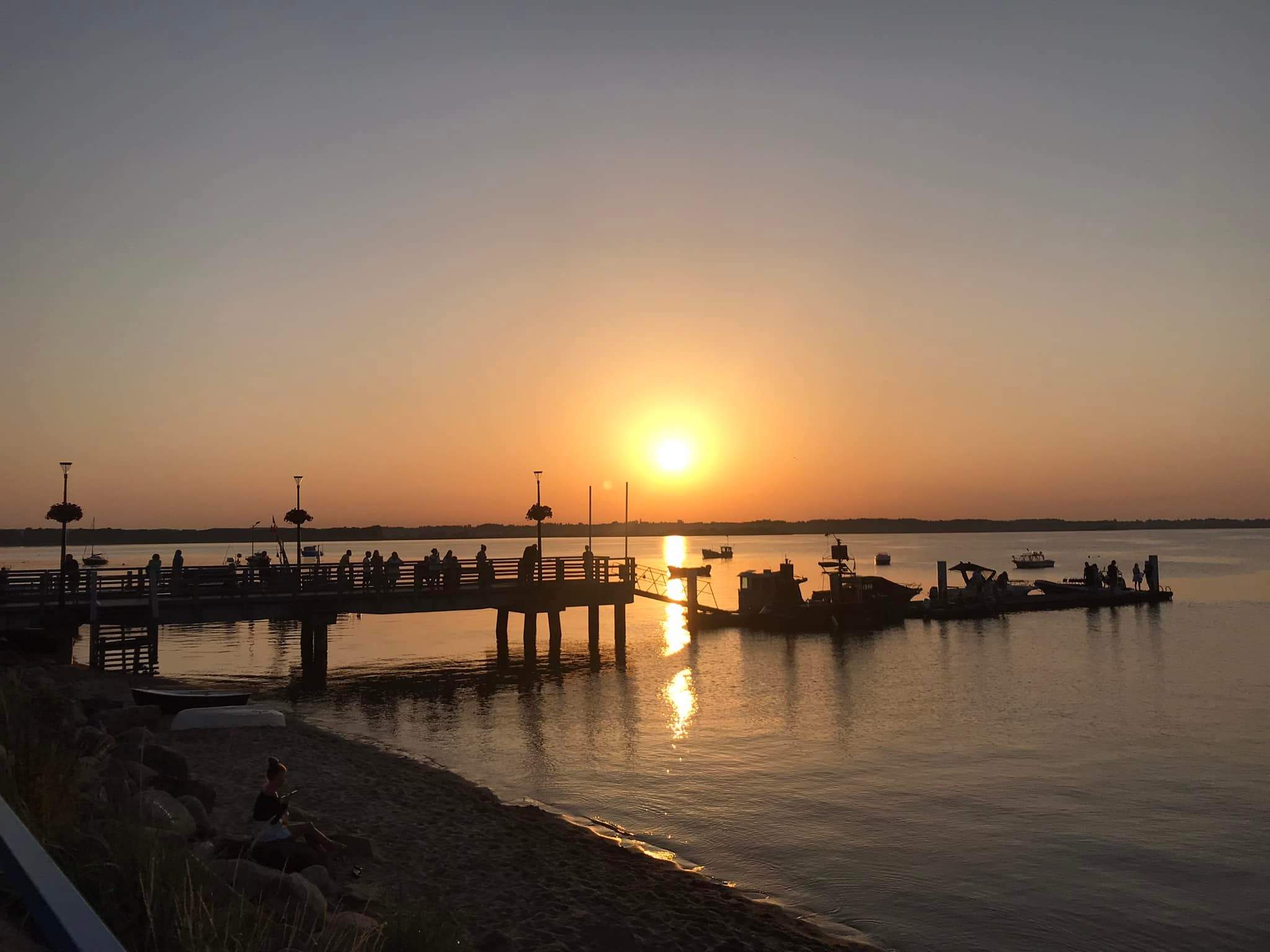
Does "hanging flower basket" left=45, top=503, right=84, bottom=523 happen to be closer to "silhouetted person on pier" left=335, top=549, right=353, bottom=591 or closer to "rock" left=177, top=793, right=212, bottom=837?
"silhouetted person on pier" left=335, top=549, right=353, bottom=591

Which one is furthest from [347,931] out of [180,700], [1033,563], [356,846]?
[1033,563]

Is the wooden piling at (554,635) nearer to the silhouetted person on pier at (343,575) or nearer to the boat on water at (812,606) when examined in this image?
the silhouetted person on pier at (343,575)

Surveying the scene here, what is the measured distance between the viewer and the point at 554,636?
1577 inches

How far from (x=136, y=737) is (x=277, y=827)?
765 centimetres

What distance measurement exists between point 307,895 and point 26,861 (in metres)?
4.99

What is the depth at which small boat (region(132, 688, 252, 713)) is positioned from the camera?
20844 millimetres

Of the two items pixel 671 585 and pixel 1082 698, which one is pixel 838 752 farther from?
pixel 671 585

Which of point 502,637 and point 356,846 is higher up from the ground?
point 356,846

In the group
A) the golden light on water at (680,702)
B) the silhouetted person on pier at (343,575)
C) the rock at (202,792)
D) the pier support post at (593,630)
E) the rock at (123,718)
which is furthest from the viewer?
the pier support post at (593,630)

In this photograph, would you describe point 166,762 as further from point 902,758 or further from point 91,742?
point 902,758

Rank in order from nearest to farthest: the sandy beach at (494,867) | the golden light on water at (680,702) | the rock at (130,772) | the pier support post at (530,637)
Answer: the sandy beach at (494,867), the rock at (130,772), the golden light on water at (680,702), the pier support post at (530,637)

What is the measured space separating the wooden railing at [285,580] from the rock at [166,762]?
15677mm

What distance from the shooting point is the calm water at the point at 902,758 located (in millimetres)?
13555

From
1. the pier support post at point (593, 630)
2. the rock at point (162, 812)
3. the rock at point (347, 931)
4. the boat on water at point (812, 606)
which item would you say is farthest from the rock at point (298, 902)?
the boat on water at point (812, 606)
